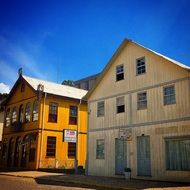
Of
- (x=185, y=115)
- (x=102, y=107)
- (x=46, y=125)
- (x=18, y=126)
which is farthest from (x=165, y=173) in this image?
(x=18, y=126)

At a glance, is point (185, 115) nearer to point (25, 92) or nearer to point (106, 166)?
point (106, 166)

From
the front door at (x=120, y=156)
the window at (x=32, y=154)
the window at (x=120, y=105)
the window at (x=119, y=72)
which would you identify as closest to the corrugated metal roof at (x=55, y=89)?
the window at (x=32, y=154)

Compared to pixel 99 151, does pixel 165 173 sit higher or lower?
lower

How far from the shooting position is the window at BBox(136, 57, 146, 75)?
66.8ft

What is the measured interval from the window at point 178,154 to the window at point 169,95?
8.31ft

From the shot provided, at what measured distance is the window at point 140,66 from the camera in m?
20.4

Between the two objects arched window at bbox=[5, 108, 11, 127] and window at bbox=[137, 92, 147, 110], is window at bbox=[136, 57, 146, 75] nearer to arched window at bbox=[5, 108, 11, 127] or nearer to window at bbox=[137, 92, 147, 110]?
window at bbox=[137, 92, 147, 110]

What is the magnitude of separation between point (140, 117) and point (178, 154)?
3961 millimetres

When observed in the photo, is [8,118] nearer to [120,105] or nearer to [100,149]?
[100,149]

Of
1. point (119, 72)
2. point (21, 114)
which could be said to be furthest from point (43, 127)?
point (119, 72)

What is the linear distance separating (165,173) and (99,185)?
4.88 meters

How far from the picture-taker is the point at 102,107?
2302 centimetres

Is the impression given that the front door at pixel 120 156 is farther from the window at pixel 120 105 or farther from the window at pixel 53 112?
the window at pixel 53 112

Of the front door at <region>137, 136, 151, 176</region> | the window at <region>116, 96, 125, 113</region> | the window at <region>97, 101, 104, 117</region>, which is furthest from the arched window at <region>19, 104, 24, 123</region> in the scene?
the front door at <region>137, 136, 151, 176</region>
